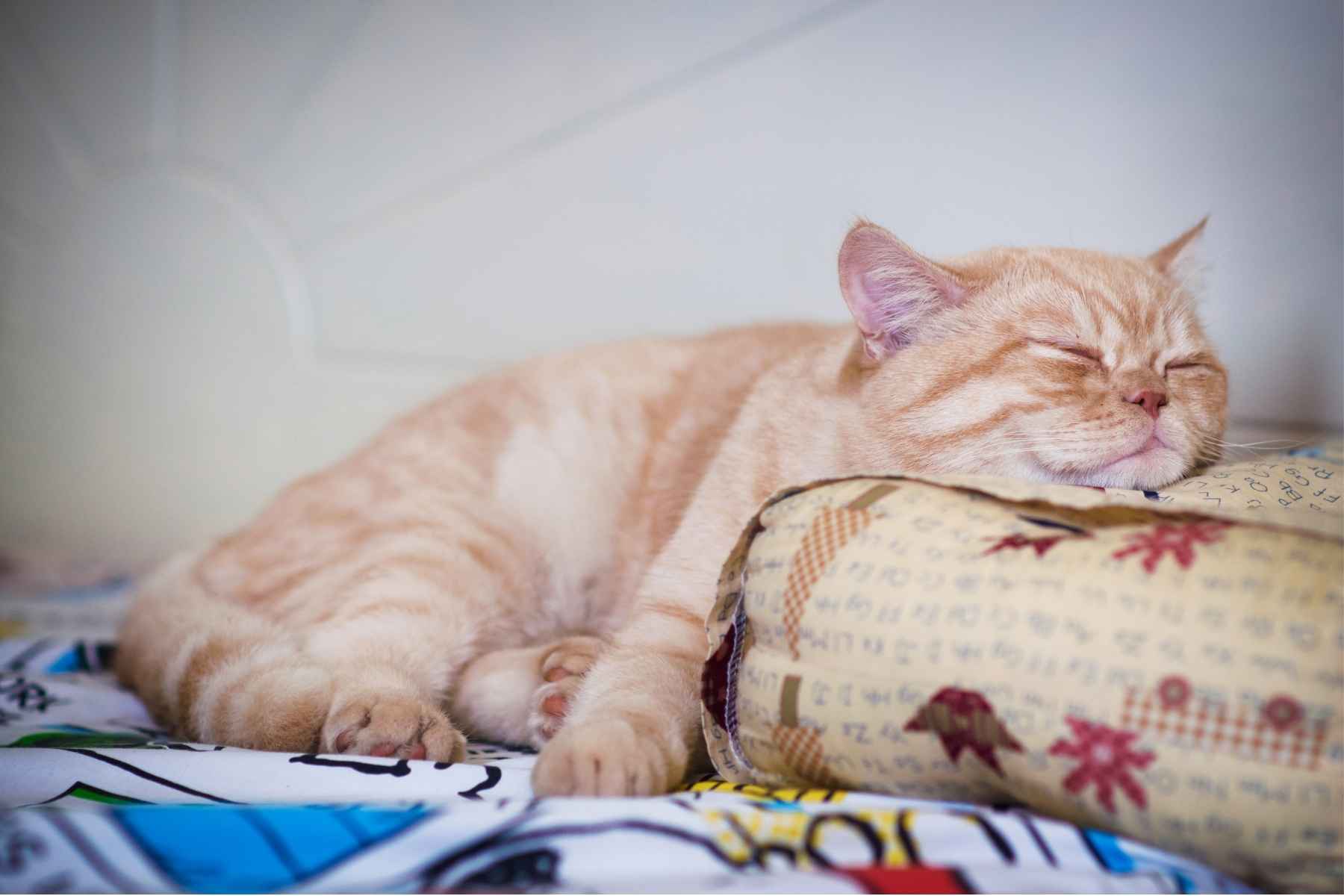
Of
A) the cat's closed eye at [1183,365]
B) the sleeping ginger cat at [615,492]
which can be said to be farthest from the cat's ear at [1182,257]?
the cat's closed eye at [1183,365]

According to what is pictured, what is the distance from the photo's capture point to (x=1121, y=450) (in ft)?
4.25

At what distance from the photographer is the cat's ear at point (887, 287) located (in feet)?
4.55

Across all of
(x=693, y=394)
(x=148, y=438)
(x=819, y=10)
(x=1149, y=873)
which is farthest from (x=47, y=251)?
(x=1149, y=873)

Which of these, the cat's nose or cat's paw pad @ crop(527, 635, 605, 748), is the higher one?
the cat's nose

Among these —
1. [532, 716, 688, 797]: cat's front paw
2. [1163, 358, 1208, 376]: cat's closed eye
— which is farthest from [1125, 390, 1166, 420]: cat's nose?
[532, 716, 688, 797]: cat's front paw

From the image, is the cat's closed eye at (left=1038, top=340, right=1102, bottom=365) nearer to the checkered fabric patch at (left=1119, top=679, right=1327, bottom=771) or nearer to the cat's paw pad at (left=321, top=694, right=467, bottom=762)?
the checkered fabric patch at (left=1119, top=679, right=1327, bottom=771)

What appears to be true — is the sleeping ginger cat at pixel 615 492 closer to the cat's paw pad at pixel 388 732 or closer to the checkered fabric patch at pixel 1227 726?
the cat's paw pad at pixel 388 732

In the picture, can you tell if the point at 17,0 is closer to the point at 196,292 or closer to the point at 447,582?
the point at 196,292

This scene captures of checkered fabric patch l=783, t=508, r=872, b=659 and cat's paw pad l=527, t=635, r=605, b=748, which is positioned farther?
cat's paw pad l=527, t=635, r=605, b=748

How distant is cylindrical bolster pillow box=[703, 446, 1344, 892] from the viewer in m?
0.83

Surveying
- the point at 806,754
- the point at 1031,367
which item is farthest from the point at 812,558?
the point at 1031,367

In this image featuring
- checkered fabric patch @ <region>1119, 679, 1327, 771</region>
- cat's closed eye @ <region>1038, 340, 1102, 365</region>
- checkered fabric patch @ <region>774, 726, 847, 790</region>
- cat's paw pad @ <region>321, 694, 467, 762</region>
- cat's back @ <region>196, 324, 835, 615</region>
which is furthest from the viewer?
cat's back @ <region>196, 324, 835, 615</region>

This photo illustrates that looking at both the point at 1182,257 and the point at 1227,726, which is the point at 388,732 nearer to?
the point at 1227,726

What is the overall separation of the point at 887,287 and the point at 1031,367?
241 mm
